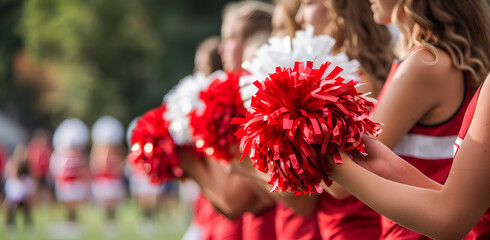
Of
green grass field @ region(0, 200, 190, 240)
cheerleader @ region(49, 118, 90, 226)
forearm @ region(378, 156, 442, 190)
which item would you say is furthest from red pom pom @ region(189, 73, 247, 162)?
cheerleader @ region(49, 118, 90, 226)

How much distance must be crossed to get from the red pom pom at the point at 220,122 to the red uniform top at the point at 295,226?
0.39m

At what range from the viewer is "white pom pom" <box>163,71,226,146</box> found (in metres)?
3.91

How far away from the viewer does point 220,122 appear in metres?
3.38

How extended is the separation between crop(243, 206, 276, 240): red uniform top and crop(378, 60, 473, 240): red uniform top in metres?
1.49

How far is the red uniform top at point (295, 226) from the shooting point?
3.09m

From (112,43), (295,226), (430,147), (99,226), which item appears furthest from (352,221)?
(112,43)

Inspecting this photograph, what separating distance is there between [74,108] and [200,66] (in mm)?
23017

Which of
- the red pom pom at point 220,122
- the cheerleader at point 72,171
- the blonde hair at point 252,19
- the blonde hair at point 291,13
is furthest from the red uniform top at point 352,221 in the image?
the cheerleader at point 72,171

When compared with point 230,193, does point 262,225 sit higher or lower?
lower

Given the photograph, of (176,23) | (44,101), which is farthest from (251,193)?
(44,101)

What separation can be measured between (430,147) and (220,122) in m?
1.34

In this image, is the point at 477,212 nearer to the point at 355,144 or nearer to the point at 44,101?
the point at 355,144

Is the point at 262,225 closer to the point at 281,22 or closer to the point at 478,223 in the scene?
the point at 281,22

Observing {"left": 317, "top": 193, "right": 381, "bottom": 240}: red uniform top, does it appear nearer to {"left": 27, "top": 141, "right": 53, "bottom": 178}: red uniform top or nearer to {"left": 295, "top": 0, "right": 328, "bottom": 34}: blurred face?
{"left": 295, "top": 0, "right": 328, "bottom": 34}: blurred face
